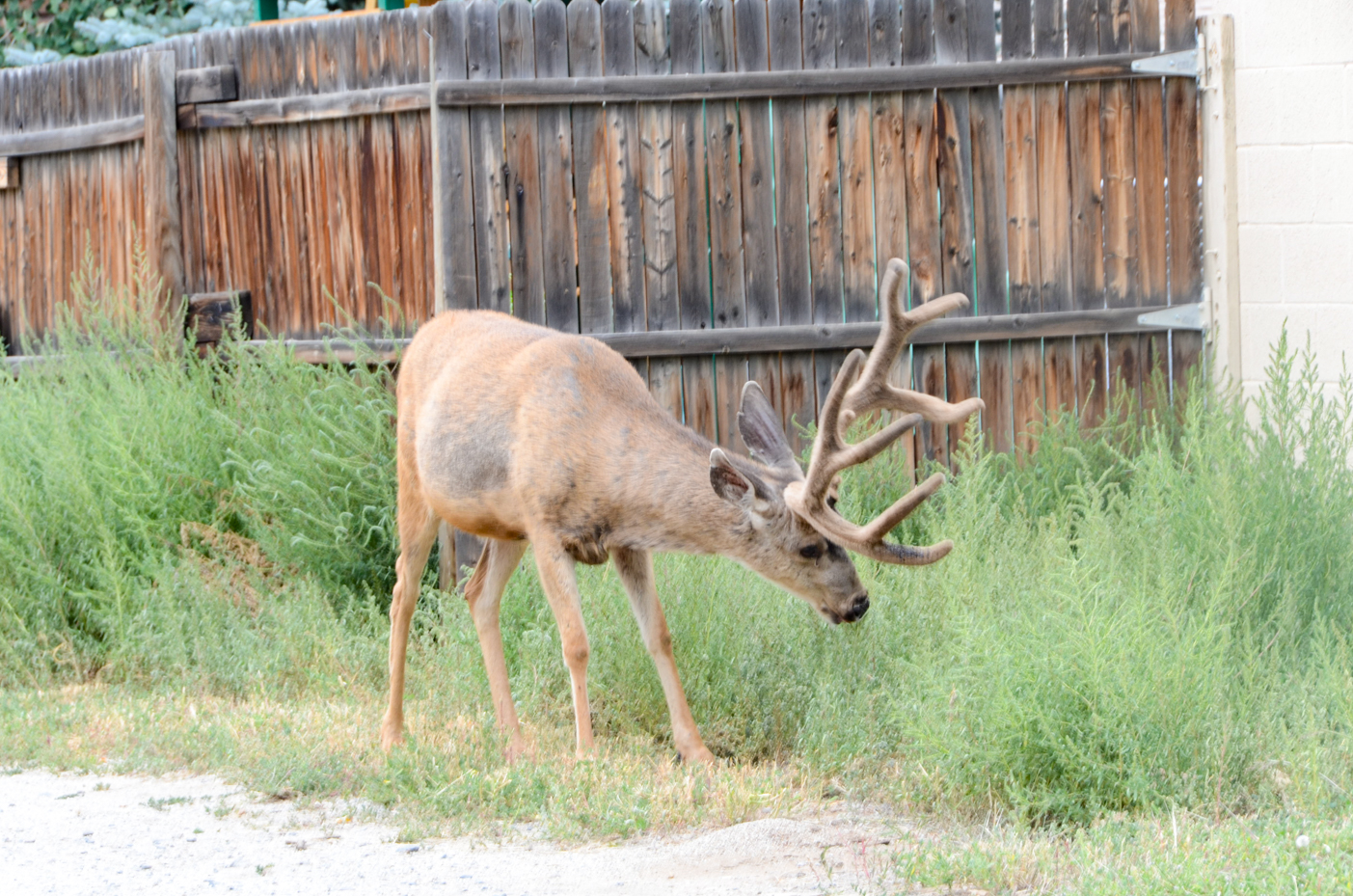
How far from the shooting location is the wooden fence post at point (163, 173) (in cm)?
852

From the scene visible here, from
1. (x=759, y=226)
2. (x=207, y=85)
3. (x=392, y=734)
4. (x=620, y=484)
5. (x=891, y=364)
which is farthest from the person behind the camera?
(x=207, y=85)

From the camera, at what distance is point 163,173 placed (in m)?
8.56

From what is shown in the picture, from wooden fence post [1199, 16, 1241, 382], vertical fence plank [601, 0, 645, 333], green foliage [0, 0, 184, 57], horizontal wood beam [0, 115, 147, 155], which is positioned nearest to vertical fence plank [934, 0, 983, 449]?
wooden fence post [1199, 16, 1241, 382]

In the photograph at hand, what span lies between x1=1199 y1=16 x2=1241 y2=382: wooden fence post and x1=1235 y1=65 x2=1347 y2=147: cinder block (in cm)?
7

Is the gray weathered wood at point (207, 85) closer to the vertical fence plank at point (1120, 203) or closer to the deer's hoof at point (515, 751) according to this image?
the deer's hoof at point (515, 751)

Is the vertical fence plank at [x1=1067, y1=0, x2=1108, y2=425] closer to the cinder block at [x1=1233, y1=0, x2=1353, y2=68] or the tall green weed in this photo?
the tall green weed

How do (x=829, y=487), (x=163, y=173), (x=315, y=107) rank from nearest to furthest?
(x=829, y=487) → (x=315, y=107) → (x=163, y=173)

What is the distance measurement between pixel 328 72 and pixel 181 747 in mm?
3975

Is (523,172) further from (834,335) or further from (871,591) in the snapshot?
(871,591)

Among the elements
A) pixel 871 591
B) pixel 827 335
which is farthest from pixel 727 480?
pixel 827 335

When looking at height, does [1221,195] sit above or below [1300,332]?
above

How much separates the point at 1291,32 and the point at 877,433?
4279mm

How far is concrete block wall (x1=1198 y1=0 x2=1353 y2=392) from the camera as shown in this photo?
7.62 m

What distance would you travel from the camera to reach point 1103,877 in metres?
3.86
